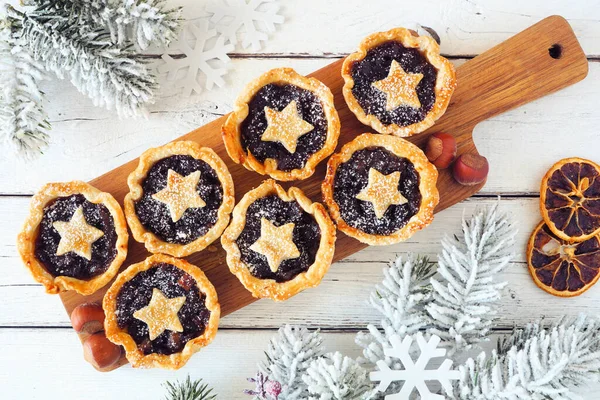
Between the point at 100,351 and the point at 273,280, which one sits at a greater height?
the point at 273,280

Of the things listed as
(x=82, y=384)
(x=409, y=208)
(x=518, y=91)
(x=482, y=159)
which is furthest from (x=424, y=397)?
(x=82, y=384)

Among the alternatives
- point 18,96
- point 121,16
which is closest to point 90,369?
point 18,96

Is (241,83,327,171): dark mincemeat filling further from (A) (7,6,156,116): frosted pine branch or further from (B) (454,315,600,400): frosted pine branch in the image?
(B) (454,315,600,400): frosted pine branch

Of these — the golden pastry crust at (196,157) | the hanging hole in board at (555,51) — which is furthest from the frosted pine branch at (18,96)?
the hanging hole in board at (555,51)

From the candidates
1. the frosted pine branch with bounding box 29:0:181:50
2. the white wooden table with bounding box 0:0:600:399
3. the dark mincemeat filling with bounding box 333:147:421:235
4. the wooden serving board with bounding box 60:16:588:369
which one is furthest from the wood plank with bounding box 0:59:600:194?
the dark mincemeat filling with bounding box 333:147:421:235

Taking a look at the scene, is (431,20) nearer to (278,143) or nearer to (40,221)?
(278,143)
